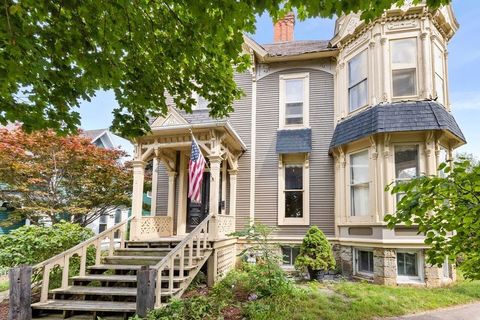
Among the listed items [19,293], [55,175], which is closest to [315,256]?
[19,293]

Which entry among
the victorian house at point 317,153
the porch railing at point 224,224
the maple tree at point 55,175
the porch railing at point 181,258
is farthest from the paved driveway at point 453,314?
the maple tree at point 55,175

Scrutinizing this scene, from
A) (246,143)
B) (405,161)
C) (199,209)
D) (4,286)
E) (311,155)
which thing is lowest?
(4,286)

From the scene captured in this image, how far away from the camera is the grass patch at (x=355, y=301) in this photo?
5.84m

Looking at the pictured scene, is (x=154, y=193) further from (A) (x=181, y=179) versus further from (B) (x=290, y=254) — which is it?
(B) (x=290, y=254)

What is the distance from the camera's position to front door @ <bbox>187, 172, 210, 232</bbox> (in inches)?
425

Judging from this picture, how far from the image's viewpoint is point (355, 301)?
21.8 ft

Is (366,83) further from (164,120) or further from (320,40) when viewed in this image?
(164,120)

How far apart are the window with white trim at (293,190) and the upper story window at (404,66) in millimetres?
3563

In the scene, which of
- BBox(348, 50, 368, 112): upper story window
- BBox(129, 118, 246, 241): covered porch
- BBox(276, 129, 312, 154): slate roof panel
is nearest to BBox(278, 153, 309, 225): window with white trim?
BBox(276, 129, 312, 154): slate roof panel

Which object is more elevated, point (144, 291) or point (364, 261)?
point (144, 291)

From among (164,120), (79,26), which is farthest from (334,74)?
(79,26)

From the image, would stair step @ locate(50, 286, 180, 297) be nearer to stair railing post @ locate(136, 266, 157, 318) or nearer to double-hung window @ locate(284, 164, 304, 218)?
stair railing post @ locate(136, 266, 157, 318)

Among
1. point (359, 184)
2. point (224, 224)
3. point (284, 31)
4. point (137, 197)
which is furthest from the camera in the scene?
point (284, 31)

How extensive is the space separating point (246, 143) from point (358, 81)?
4229 millimetres
